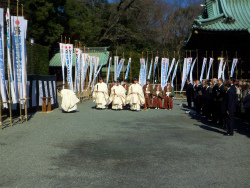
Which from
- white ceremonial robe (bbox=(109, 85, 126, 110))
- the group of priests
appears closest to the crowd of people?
the group of priests

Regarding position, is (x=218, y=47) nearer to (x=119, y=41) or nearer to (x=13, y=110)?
(x=13, y=110)

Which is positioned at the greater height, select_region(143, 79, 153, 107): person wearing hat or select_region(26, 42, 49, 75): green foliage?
select_region(26, 42, 49, 75): green foliage

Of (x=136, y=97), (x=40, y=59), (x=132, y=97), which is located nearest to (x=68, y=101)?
(x=132, y=97)

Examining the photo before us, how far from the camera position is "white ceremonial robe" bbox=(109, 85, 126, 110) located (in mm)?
14320

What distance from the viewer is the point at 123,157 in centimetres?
548

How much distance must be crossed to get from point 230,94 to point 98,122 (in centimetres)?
464

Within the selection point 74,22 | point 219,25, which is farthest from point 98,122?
point 74,22

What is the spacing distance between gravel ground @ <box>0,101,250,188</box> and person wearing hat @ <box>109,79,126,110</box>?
5.34 m

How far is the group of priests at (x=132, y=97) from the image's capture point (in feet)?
45.8

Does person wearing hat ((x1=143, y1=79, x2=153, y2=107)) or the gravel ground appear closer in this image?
the gravel ground

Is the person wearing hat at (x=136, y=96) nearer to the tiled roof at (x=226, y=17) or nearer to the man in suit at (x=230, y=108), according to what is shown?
the tiled roof at (x=226, y=17)

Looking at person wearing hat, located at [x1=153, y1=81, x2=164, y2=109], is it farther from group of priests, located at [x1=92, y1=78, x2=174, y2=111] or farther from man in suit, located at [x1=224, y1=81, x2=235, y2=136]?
man in suit, located at [x1=224, y1=81, x2=235, y2=136]

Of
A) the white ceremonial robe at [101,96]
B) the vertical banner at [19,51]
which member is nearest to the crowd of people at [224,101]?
the white ceremonial robe at [101,96]

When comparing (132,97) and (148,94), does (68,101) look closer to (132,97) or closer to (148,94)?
(132,97)
